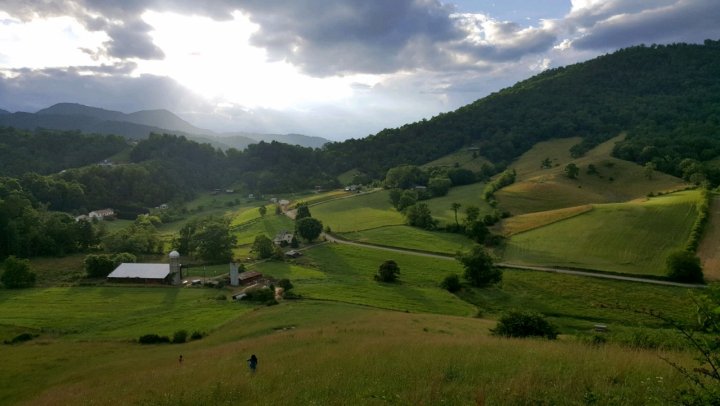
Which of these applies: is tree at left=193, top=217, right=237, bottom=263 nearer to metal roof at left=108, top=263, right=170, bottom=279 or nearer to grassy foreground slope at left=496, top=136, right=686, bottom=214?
metal roof at left=108, top=263, right=170, bottom=279

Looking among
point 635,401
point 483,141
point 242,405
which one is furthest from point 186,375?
point 483,141

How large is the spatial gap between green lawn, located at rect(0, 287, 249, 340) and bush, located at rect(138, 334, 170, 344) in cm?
155

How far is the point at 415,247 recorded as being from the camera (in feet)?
253

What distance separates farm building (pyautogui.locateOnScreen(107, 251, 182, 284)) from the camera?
62250mm

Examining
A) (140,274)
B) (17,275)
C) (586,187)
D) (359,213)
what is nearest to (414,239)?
(359,213)

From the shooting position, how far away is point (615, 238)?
68.5 m

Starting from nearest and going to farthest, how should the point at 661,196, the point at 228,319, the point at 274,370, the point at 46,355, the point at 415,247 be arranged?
A: the point at 274,370
the point at 46,355
the point at 228,319
the point at 415,247
the point at 661,196

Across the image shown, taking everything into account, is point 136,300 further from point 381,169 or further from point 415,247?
point 381,169

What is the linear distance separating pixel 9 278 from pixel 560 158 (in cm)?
14723

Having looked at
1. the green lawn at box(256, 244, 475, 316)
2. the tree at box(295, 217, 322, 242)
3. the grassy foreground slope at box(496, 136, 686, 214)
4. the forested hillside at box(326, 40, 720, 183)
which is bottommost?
the green lawn at box(256, 244, 475, 316)

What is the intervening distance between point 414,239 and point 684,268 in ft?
133

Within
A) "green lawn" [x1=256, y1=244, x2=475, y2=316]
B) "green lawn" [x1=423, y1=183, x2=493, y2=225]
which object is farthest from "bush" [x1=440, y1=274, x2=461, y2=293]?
A: "green lawn" [x1=423, y1=183, x2=493, y2=225]

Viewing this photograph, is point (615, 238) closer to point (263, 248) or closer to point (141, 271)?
point (263, 248)

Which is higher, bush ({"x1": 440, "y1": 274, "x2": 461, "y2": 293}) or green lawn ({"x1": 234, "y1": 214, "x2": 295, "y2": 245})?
green lawn ({"x1": 234, "y1": 214, "x2": 295, "y2": 245})
